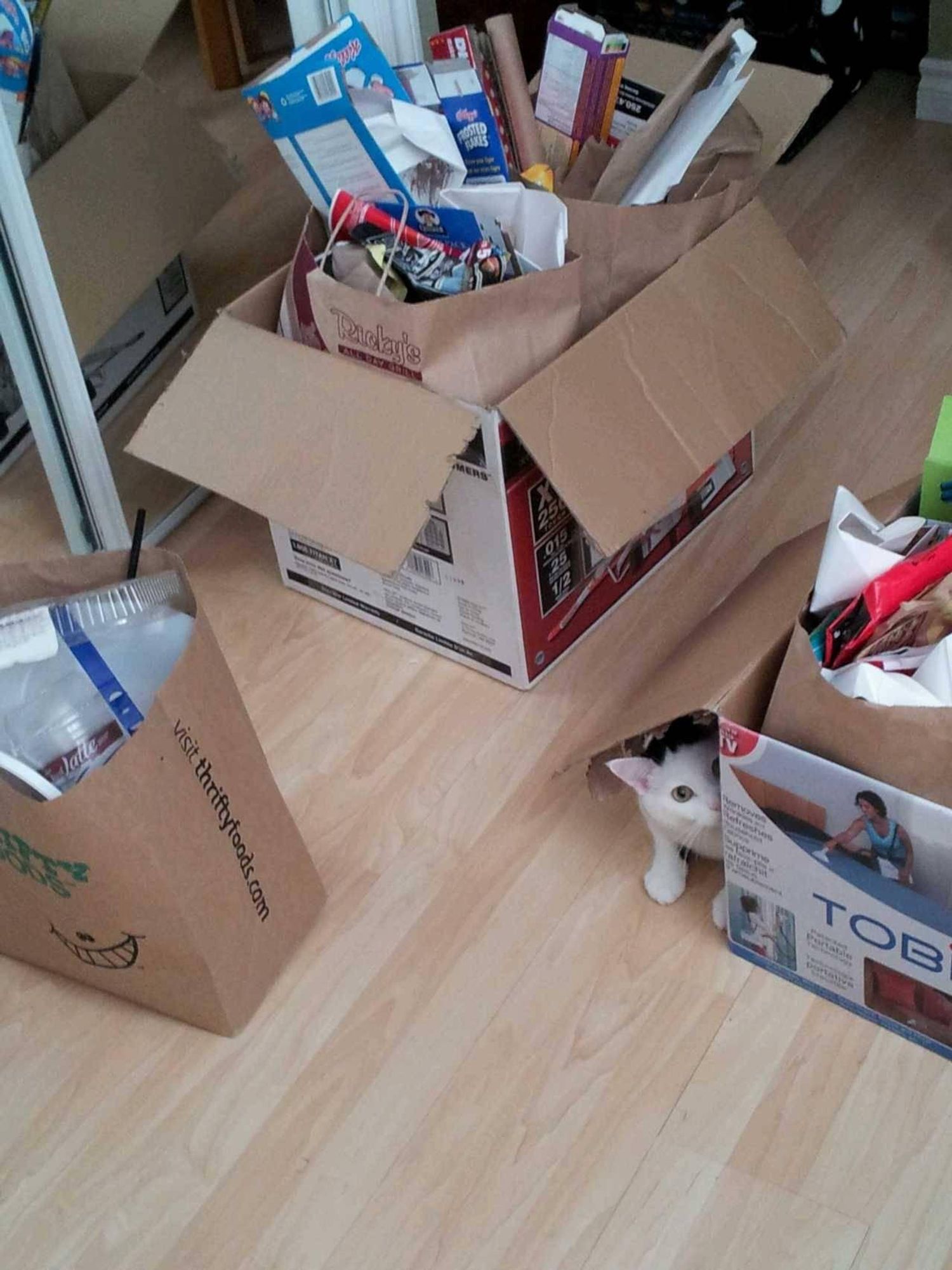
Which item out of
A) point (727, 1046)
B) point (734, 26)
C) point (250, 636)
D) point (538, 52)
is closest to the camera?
point (727, 1046)

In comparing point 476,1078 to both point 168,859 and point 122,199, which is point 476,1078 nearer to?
point 168,859

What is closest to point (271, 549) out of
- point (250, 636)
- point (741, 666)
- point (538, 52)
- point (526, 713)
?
point (250, 636)

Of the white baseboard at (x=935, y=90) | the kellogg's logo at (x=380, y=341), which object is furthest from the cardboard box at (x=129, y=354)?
the white baseboard at (x=935, y=90)

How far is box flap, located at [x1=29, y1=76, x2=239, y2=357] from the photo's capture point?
5.20 feet

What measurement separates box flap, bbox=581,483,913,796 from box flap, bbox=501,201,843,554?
4.8 inches

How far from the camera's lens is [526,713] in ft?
4.85

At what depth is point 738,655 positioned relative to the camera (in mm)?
1121

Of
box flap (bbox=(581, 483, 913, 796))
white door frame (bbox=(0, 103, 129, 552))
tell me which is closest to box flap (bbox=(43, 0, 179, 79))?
white door frame (bbox=(0, 103, 129, 552))

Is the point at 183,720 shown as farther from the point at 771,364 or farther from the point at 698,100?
the point at 698,100

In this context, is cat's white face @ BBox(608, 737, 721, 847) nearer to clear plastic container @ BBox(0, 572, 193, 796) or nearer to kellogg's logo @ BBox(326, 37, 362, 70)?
clear plastic container @ BBox(0, 572, 193, 796)

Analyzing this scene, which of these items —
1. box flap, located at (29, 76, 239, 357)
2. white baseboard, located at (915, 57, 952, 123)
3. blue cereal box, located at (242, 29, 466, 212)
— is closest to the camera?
blue cereal box, located at (242, 29, 466, 212)

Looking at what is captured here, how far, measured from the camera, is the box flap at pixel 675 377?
1265 mm

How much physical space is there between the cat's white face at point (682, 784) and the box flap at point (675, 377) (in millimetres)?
212

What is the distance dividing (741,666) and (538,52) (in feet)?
5.76
